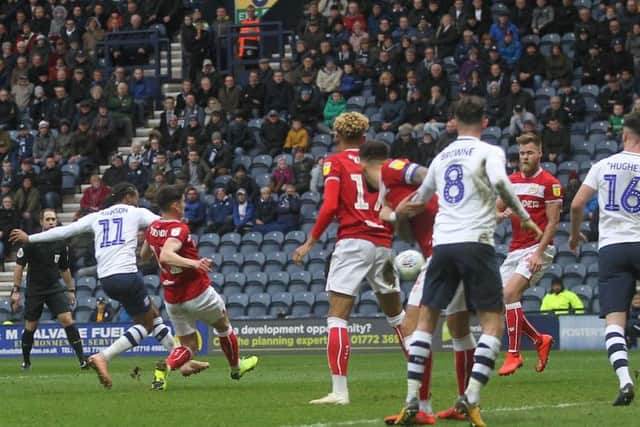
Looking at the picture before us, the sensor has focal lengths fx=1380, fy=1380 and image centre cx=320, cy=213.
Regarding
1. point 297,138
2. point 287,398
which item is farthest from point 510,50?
point 287,398

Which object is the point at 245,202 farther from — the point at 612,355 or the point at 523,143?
the point at 612,355

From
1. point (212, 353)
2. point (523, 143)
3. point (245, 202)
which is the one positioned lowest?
point (212, 353)

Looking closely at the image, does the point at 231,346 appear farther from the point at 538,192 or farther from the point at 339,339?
the point at 538,192

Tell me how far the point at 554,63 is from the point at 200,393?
17.6 m

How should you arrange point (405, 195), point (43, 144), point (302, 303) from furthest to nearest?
point (43, 144), point (302, 303), point (405, 195)

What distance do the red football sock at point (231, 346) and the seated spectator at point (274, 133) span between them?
656 inches

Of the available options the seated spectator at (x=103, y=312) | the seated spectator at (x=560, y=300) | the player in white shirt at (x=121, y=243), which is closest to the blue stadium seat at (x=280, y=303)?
the seated spectator at (x=103, y=312)

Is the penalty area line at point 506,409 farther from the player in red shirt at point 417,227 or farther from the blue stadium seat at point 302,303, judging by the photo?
the blue stadium seat at point 302,303

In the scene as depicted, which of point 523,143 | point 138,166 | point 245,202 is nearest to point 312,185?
point 245,202

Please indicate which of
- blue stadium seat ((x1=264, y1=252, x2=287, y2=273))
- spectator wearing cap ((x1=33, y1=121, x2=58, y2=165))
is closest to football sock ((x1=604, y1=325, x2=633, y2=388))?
blue stadium seat ((x1=264, y1=252, x2=287, y2=273))

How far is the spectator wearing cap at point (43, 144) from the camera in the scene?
109 feet

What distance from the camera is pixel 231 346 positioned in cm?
1444

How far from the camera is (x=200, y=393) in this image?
13.6 m

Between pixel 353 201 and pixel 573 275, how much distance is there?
47.2ft
